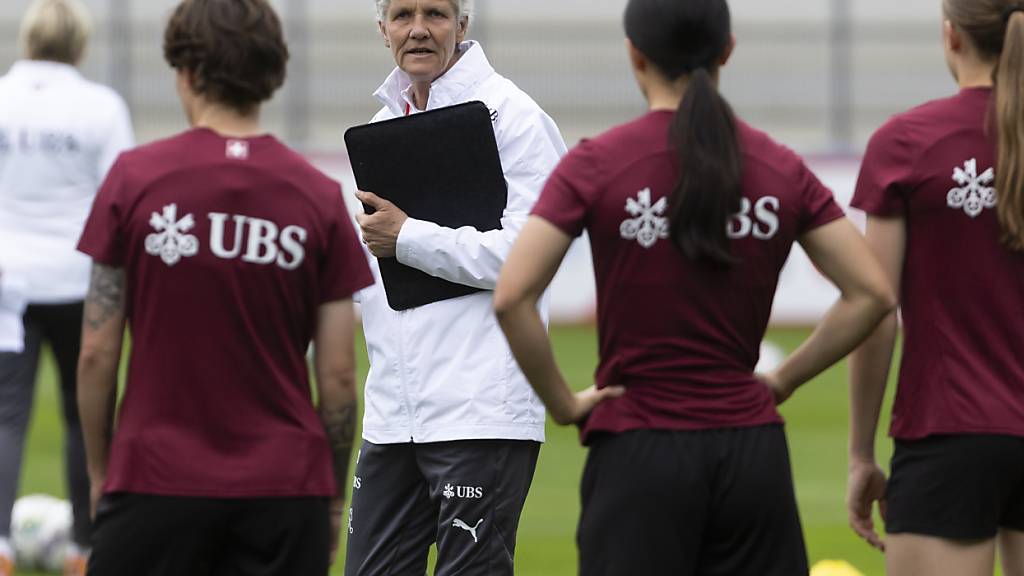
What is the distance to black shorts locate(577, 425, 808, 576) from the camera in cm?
360

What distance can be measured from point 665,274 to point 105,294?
1.16m

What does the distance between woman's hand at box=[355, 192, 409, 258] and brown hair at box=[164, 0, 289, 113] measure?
967 mm

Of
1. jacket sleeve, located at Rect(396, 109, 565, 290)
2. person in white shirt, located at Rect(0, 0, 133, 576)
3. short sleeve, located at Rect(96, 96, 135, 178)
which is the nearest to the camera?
jacket sleeve, located at Rect(396, 109, 565, 290)

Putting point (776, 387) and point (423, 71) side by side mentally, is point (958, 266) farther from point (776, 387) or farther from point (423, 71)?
point (423, 71)

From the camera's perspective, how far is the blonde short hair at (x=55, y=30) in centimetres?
687

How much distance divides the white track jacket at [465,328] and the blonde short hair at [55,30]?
2505 mm

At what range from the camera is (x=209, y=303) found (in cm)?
361

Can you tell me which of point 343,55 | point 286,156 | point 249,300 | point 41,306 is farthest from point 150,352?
point 343,55

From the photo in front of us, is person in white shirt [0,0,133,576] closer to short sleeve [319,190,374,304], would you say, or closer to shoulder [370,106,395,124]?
shoulder [370,106,395,124]

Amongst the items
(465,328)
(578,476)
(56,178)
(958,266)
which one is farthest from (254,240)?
(578,476)

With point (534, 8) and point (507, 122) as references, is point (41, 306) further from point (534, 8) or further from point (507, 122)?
point (534, 8)

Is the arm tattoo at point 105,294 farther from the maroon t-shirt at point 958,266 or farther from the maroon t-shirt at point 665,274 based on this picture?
the maroon t-shirt at point 958,266

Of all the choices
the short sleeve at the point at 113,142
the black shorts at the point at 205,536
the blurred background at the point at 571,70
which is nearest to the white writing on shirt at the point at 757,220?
the black shorts at the point at 205,536

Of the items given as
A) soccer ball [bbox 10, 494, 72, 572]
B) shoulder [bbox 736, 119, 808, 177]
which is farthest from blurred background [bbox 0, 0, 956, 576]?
shoulder [bbox 736, 119, 808, 177]
